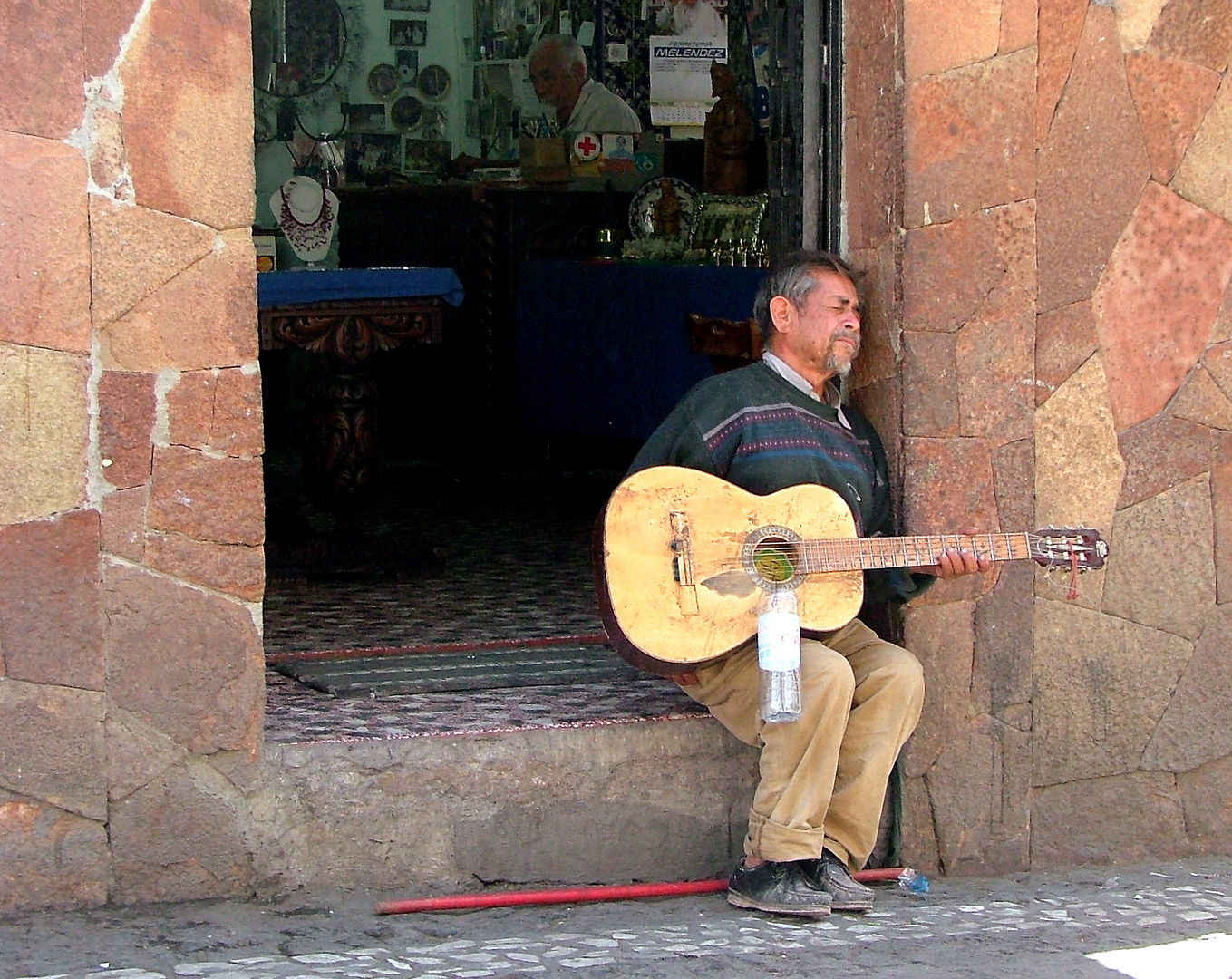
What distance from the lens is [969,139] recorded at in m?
3.74

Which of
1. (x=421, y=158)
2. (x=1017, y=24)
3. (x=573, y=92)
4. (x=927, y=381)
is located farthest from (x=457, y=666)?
(x=421, y=158)

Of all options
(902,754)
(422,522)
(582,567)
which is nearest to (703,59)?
(422,522)

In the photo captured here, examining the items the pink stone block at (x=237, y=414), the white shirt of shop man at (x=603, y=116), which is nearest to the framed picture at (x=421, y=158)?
the white shirt of shop man at (x=603, y=116)

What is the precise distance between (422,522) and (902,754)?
3264mm

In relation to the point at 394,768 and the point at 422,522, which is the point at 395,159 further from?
the point at 394,768

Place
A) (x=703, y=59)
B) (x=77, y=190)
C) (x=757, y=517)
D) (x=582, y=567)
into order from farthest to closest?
(x=703, y=59) < (x=582, y=567) < (x=757, y=517) < (x=77, y=190)

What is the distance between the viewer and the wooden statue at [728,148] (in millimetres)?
6754

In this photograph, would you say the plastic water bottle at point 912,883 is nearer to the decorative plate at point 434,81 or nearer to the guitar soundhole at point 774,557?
the guitar soundhole at point 774,557

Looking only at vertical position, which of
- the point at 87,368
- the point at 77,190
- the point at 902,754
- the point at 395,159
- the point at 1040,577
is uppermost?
the point at 395,159

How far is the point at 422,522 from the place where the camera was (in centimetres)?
681

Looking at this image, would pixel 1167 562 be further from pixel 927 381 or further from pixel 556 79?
pixel 556 79

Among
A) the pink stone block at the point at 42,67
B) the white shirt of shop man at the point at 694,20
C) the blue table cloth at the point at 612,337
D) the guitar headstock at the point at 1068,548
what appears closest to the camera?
the pink stone block at the point at 42,67

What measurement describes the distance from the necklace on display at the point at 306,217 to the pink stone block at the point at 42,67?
4614mm

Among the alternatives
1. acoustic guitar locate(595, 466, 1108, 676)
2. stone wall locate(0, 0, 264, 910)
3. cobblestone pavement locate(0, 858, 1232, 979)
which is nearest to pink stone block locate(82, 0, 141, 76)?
stone wall locate(0, 0, 264, 910)
